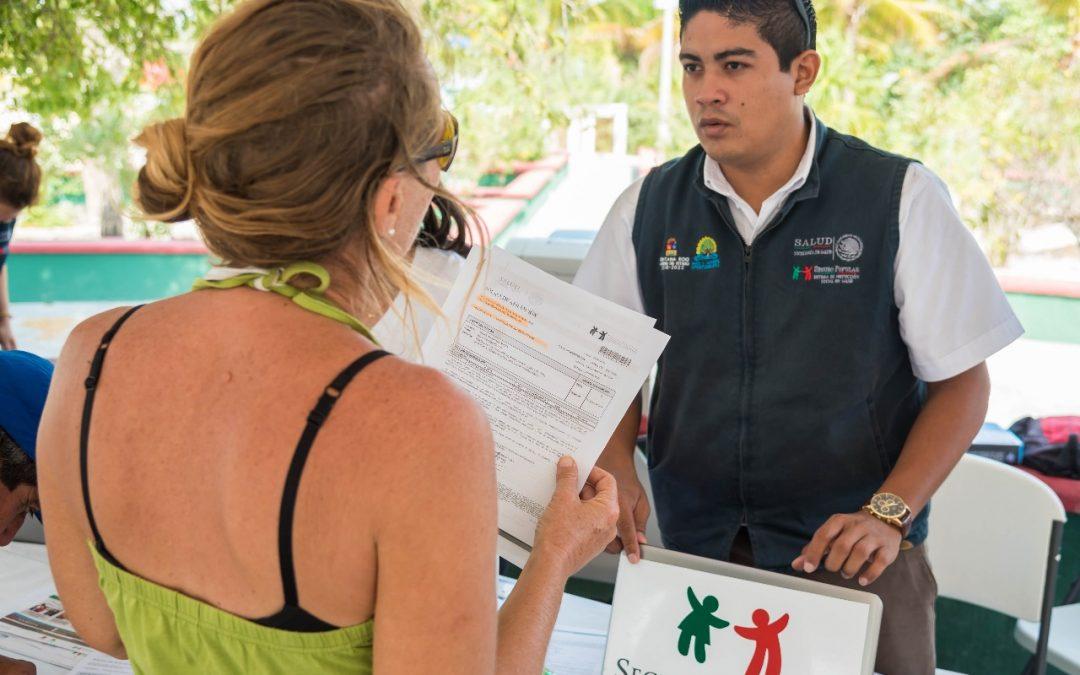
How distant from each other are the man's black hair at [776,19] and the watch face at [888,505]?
803 mm

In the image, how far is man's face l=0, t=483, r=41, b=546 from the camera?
1676 mm

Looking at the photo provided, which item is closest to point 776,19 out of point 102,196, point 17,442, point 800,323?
point 800,323

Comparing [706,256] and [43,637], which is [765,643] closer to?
[706,256]

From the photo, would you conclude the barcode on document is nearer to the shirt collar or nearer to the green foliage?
the shirt collar

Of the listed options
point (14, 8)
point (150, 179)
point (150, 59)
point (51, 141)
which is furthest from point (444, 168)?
point (51, 141)

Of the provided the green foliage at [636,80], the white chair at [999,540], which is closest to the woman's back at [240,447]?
the white chair at [999,540]

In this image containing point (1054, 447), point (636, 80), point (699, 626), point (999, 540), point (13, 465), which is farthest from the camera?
point (636, 80)

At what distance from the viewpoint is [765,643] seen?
4.63 ft

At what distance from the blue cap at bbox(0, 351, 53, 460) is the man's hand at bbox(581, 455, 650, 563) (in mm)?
997

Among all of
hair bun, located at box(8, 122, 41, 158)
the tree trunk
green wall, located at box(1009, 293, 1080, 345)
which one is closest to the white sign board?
hair bun, located at box(8, 122, 41, 158)

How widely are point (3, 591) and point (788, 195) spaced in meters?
1.68

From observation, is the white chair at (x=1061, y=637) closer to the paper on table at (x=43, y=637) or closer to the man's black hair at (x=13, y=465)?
the paper on table at (x=43, y=637)

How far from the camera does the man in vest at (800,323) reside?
68.1 inches

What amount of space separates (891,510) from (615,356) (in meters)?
0.64
